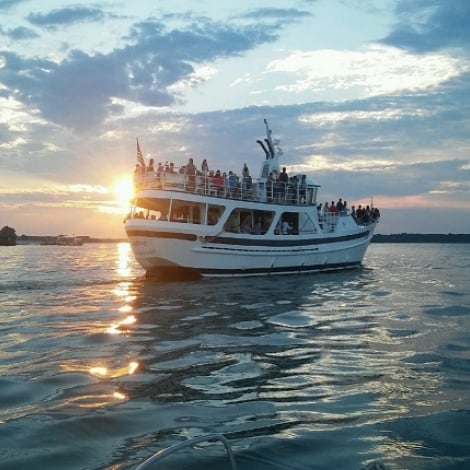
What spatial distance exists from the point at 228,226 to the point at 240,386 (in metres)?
20.4

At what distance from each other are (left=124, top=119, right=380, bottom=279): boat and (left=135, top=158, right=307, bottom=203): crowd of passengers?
0.15ft

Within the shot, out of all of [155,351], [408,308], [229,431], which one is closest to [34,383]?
[155,351]

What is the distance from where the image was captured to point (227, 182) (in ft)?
91.5

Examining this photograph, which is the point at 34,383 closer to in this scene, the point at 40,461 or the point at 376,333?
the point at 40,461

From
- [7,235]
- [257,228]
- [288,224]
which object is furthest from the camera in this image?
[7,235]

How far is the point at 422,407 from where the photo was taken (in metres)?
6.82

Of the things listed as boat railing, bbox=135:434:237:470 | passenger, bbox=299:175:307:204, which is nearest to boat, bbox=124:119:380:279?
passenger, bbox=299:175:307:204

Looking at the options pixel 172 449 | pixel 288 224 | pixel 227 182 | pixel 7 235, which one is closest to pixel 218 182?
pixel 227 182

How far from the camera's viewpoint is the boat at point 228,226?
2525 cm

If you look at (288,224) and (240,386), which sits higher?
(288,224)

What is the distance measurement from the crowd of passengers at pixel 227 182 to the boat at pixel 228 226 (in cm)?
5

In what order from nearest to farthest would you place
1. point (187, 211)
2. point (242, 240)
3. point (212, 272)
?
point (212, 272)
point (242, 240)
point (187, 211)

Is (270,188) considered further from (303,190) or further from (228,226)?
(228,226)

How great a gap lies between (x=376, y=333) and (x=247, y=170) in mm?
19355
